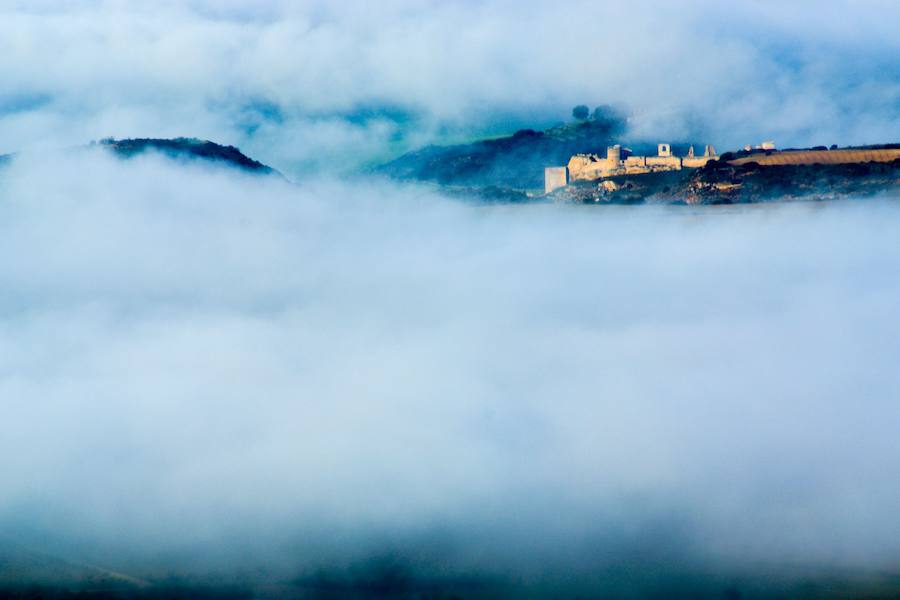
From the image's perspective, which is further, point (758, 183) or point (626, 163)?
point (626, 163)

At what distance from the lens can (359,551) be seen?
28.1 meters

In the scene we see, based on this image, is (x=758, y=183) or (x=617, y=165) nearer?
(x=758, y=183)

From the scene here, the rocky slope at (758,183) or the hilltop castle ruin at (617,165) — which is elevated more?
the hilltop castle ruin at (617,165)

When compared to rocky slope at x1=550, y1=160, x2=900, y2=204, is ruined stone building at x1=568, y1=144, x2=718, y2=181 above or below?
above

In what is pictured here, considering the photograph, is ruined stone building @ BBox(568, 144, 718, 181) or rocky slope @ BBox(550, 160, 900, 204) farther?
ruined stone building @ BBox(568, 144, 718, 181)

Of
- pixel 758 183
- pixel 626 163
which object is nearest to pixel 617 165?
pixel 626 163

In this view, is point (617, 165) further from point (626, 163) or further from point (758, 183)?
point (758, 183)

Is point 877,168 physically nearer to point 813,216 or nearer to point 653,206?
point 813,216

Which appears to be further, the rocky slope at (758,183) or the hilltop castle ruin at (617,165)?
the hilltop castle ruin at (617,165)

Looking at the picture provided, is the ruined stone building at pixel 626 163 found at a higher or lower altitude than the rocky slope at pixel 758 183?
higher

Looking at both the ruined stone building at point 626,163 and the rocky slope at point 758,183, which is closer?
the rocky slope at point 758,183

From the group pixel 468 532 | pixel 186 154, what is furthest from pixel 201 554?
pixel 186 154

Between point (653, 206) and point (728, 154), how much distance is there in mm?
3425

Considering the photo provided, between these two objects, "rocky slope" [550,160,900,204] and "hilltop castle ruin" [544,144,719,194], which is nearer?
"rocky slope" [550,160,900,204]
